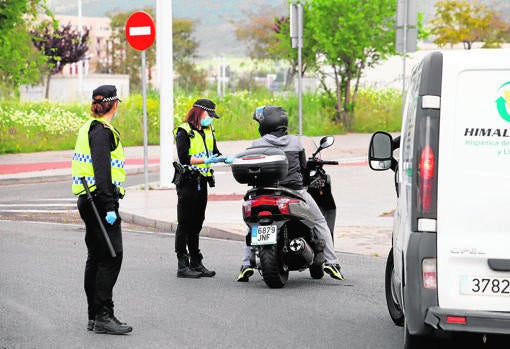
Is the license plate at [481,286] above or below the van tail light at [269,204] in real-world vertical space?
above

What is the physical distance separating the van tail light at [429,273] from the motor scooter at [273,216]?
3.61 m

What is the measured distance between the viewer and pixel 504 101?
676 centimetres

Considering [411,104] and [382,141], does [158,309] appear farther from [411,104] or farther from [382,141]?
[411,104]

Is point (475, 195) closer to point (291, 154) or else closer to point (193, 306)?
point (193, 306)

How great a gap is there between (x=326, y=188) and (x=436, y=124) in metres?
4.70

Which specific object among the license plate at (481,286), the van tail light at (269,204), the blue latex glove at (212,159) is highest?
the blue latex glove at (212,159)

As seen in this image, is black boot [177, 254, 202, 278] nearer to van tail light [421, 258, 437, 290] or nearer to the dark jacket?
the dark jacket

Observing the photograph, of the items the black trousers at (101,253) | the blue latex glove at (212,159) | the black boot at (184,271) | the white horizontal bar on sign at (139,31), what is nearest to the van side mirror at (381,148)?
the black trousers at (101,253)

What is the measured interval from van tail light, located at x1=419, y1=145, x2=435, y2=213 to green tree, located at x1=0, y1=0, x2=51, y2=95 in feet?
73.1

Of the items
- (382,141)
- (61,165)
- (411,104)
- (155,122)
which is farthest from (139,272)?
(155,122)

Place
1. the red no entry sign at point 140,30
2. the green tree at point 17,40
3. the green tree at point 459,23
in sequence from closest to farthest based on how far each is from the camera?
the red no entry sign at point 140,30 → the green tree at point 17,40 → the green tree at point 459,23

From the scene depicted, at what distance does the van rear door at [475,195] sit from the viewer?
22.1 feet

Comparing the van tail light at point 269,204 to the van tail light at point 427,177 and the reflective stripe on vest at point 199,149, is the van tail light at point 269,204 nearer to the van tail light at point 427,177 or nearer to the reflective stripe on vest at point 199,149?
the reflective stripe on vest at point 199,149

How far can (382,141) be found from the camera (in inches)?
336
